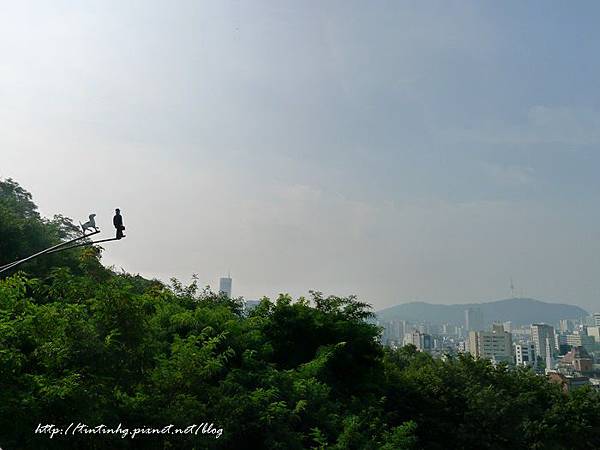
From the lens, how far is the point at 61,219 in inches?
1219

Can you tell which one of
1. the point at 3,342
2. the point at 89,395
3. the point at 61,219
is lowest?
the point at 89,395

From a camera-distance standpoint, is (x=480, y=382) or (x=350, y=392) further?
(x=480, y=382)

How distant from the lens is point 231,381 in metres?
9.98

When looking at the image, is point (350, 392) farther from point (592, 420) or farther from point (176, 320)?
point (592, 420)

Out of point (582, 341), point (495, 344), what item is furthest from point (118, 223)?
point (582, 341)

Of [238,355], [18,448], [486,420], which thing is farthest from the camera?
[486,420]

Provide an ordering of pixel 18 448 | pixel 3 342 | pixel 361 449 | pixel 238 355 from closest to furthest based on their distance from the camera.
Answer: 1. pixel 18 448
2. pixel 3 342
3. pixel 361 449
4. pixel 238 355

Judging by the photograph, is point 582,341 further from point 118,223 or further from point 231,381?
point 118,223

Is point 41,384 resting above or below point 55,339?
below

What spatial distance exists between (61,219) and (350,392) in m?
22.5

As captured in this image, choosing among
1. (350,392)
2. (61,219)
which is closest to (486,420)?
(350,392)

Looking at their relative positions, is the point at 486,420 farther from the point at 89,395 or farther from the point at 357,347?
the point at 89,395

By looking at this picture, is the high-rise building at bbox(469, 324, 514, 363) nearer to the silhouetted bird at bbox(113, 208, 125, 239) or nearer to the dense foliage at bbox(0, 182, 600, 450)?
the dense foliage at bbox(0, 182, 600, 450)

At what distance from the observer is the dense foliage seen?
7070 mm
